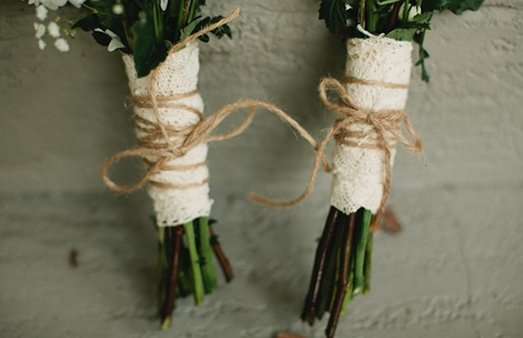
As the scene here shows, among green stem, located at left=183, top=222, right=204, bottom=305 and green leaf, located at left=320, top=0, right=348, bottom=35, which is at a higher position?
green leaf, located at left=320, top=0, right=348, bottom=35

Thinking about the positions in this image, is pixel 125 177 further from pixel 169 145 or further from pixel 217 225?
pixel 169 145

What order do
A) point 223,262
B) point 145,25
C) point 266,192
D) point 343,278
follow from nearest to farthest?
point 145,25, point 343,278, point 223,262, point 266,192

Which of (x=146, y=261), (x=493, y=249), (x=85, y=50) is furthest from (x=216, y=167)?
(x=493, y=249)

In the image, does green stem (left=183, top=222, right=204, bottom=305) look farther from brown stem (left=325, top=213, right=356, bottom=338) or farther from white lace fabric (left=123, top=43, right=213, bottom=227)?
brown stem (left=325, top=213, right=356, bottom=338)

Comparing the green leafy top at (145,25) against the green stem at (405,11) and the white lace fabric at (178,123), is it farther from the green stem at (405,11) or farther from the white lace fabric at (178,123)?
the green stem at (405,11)

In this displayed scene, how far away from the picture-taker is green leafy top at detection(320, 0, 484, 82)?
28.1 inches

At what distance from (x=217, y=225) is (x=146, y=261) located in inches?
6.8

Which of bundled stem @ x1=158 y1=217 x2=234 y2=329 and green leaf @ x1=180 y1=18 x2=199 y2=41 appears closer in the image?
green leaf @ x1=180 y1=18 x2=199 y2=41

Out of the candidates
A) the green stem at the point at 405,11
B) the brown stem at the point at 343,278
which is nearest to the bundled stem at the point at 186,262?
the brown stem at the point at 343,278

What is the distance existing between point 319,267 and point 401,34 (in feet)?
1.36

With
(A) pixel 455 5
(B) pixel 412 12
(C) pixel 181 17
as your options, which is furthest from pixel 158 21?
(A) pixel 455 5

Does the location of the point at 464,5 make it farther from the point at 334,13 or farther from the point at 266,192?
the point at 266,192

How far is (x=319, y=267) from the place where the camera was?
33.3 inches

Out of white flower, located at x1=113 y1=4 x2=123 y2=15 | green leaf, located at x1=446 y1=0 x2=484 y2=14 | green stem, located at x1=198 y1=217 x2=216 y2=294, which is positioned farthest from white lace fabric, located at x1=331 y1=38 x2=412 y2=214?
white flower, located at x1=113 y1=4 x2=123 y2=15
